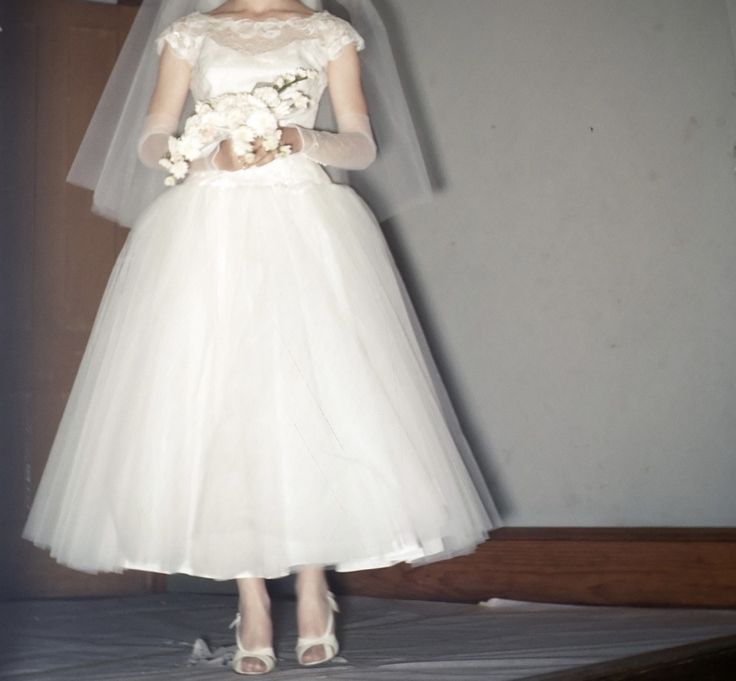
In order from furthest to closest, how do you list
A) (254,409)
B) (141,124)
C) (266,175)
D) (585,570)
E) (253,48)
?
(585,570)
(141,124)
(253,48)
(266,175)
(254,409)

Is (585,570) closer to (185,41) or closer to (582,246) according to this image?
(582,246)

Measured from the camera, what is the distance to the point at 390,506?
1.80 metres

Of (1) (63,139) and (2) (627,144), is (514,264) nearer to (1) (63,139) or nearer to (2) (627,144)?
(2) (627,144)

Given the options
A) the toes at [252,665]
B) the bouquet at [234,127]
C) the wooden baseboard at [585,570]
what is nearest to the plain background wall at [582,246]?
the wooden baseboard at [585,570]

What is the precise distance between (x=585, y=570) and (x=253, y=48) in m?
1.51

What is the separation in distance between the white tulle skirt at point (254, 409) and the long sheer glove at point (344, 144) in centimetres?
6

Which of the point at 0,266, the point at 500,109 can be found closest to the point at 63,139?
the point at 0,266

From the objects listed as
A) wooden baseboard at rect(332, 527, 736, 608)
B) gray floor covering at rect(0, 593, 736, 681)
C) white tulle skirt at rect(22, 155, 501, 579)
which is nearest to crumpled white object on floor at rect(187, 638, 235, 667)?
gray floor covering at rect(0, 593, 736, 681)

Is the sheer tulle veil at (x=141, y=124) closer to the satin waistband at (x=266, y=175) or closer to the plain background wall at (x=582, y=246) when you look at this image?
the satin waistband at (x=266, y=175)

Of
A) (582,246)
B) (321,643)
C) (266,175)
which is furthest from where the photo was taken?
(582,246)

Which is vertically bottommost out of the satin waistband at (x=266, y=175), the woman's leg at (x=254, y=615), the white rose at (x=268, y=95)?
the woman's leg at (x=254, y=615)

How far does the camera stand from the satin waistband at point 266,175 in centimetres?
207

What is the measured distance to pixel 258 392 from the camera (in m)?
1.84

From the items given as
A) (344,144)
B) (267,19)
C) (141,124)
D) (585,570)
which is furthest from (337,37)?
(585,570)
